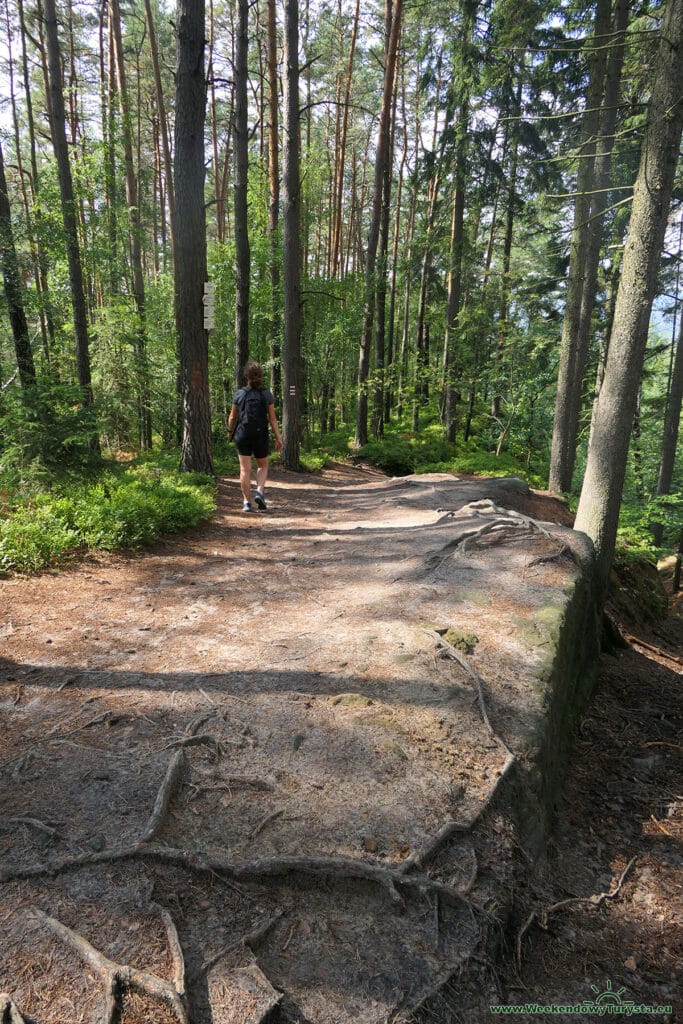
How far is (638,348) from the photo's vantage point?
569 cm

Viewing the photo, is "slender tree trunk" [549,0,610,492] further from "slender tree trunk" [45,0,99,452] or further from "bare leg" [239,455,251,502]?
"slender tree trunk" [45,0,99,452]

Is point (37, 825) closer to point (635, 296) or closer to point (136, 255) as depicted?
point (635, 296)

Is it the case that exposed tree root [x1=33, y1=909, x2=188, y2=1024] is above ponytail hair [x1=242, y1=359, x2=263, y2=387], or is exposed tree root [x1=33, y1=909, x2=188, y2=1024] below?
below

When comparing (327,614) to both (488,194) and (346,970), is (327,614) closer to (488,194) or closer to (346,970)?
(346,970)

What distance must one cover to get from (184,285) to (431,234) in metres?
12.2

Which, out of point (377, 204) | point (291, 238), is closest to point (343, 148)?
point (377, 204)

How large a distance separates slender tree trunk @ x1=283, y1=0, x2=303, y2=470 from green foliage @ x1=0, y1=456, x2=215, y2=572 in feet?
18.3

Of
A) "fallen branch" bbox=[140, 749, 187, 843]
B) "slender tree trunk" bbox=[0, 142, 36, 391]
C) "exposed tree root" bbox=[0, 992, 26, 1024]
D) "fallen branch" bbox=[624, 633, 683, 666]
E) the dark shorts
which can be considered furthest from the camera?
"slender tree trunk" bbox=[0, 142, 36, 391]

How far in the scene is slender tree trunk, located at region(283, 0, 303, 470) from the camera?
11.2 metres

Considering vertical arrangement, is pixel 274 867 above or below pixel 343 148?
below

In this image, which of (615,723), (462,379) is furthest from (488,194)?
(615,723)

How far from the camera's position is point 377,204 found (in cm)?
1639

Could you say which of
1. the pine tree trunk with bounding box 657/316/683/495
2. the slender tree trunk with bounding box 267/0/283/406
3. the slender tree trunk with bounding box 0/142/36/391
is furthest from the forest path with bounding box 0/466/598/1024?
the slender tree trunk with bounding box 267/0/283/406

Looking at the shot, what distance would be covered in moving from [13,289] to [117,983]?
394 inches
